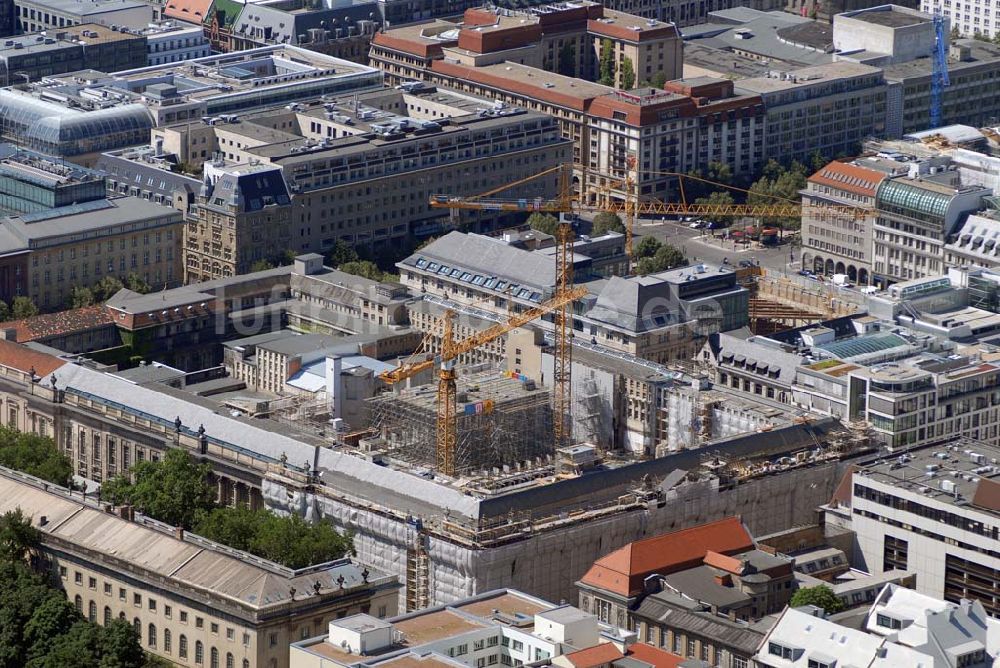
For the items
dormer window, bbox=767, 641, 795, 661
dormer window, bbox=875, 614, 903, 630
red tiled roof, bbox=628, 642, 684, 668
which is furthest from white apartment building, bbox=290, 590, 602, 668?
dormer window, bbox=875, 614, 903, 630

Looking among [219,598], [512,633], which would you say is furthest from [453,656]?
[219,598]

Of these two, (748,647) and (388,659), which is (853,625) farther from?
(388,659)

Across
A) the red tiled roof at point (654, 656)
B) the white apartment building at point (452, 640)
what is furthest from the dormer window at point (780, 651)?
the white apartment building at point (452, 640)

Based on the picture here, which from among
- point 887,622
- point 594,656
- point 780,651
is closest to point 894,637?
point 887,622

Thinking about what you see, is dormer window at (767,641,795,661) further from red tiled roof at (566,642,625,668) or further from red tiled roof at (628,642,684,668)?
red tiled roof at (566,642,625,668)

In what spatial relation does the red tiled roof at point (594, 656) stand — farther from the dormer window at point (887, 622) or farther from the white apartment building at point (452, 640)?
the dormer window at point (887, 622)

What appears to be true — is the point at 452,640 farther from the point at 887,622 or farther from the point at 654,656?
the point at 887,622

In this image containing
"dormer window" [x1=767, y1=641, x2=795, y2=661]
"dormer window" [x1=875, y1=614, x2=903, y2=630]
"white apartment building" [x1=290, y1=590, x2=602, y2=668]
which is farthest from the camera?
"dormer window" [x1=875, y1=614, x2=903, y2=630]
